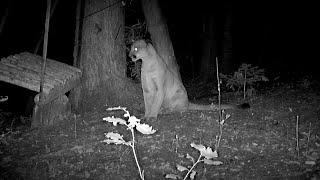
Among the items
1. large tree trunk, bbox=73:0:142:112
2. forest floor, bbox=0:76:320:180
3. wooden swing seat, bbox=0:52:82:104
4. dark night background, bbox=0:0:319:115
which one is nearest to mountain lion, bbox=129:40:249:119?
forest floor, bbox=0:76:320:180

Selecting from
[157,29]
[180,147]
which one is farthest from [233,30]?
[180,147]

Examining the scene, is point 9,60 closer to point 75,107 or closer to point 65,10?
point 75,107

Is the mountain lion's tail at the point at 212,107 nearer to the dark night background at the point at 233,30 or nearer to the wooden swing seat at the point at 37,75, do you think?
the wooden swing seat at the point at 37,75

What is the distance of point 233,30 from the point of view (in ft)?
63.1

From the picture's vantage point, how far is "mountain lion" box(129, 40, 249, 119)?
7.31m

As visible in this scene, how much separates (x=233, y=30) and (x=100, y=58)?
12.7 metres

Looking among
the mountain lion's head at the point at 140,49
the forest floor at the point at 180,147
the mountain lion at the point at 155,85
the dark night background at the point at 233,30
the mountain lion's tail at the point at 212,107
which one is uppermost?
the dark night background at the point at 233,30

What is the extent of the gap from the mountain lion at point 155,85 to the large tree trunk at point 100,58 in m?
0.69

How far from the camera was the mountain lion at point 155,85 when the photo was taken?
731 centimetres

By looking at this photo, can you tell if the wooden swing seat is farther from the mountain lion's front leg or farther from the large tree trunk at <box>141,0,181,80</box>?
the large tree trunk at <box>141,0,181,80</box>

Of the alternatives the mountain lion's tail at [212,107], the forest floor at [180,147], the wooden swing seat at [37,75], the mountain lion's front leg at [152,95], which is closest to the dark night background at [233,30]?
the mountain lion's tail at [212,107]

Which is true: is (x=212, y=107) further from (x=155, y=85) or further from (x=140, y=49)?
(x=140, y=49)

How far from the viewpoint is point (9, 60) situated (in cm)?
727

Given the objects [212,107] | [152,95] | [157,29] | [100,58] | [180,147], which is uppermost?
[157,29]
